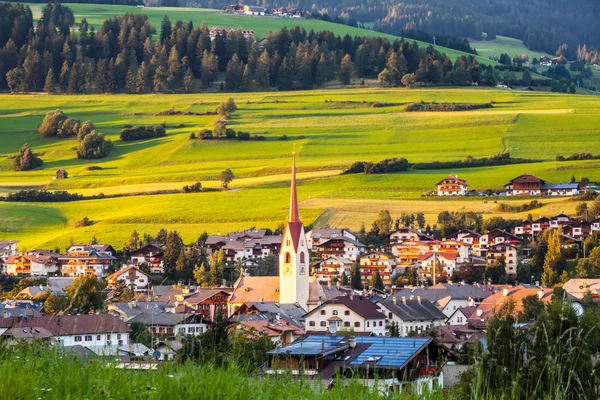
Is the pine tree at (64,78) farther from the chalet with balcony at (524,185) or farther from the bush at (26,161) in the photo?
the chalet with balcony at (524,185)

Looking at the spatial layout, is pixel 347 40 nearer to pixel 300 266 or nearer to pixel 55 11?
pixel 55 11

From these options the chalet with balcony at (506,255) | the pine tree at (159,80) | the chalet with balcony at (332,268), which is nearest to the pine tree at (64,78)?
the pine tree at (159,80)

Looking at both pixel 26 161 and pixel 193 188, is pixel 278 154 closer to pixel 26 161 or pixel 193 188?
pixel 193 188

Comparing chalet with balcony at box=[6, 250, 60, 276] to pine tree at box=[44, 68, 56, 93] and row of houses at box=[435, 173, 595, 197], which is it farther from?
pine tree at box=[44, 68, 56, 93]

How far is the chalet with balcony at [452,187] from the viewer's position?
8394 centimetres

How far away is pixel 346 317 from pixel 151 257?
26.4 meters

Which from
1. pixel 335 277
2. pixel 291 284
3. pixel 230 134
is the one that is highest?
pixel 230 134

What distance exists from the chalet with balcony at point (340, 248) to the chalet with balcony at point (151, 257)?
9.19m

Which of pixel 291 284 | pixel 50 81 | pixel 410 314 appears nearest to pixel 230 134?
pixel 50 81

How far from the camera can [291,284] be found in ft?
199

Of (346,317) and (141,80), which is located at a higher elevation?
(141,80)

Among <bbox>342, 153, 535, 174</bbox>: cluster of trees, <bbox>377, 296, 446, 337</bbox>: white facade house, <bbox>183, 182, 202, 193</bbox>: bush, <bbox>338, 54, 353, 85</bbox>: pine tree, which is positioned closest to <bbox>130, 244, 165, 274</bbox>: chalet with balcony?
<bbox>183, 182, 202, 193</bbox>: bush

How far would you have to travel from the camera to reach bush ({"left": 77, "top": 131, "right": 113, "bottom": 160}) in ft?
354

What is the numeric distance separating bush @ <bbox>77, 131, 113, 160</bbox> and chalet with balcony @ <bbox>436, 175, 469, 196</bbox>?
3407 centimetres
